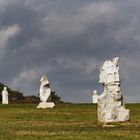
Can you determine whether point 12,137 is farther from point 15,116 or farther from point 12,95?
point 12,95

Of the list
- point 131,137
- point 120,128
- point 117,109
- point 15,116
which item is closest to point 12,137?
point 131,137

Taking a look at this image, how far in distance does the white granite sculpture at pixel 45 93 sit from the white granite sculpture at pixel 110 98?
856 inches

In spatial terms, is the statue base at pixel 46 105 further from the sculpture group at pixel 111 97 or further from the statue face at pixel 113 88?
the statue face at pixel 113 88

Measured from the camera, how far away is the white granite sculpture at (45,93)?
195 ft

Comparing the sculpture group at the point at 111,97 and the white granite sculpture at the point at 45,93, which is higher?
the white granite sculpture at the point at 45,93

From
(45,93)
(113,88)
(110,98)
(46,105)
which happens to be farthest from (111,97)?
(45,93)

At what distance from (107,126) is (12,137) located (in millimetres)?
7454

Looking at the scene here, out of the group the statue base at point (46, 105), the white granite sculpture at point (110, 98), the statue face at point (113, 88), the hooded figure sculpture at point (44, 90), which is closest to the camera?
the white granite sculpture at point (110, 98)

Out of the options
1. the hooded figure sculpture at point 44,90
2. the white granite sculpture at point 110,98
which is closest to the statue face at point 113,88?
the white granite sculpture at point 110,98

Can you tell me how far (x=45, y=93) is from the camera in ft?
200

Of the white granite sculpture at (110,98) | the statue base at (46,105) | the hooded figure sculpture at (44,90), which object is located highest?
the hooded figure sculpture at (44,90)

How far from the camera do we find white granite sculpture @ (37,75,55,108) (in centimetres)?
5944

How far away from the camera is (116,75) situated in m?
37.8

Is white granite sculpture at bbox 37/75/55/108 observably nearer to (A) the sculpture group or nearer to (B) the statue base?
(B) the statue base
